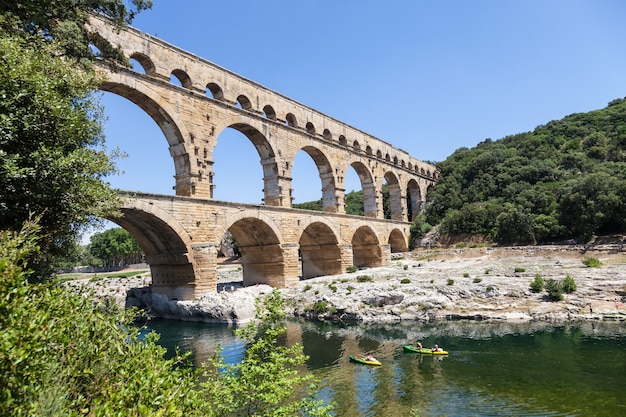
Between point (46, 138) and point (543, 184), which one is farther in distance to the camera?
point (543, 184)

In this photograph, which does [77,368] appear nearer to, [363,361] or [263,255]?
[363,361]

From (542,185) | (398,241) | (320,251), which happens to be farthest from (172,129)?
(542,185)

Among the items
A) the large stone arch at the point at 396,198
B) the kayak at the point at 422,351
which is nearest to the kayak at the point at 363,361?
the kayak at the point at 422,351

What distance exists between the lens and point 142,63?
21109mm

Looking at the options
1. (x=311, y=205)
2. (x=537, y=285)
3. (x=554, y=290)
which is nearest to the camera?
Result: (x=554, y=290)

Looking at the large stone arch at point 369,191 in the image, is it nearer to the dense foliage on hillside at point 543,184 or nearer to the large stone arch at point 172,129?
the dense foliage on hillside at point 543,184

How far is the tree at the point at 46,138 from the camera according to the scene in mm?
7297

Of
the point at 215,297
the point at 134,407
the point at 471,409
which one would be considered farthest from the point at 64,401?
the point at 215,297

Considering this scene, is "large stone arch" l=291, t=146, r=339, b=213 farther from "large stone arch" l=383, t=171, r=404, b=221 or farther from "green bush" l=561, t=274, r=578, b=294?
"green bush" l=561, t=274, r=578, b=294

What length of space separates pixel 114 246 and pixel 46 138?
2432 inches

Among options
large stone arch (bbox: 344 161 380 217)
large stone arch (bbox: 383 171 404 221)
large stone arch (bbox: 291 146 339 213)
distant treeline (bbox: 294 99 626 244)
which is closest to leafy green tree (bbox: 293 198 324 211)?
distant treeline (bbox: 294 99 626 244)

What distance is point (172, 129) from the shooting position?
2170 cm

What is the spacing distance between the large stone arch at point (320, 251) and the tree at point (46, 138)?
21672 mm

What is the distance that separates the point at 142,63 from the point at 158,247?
31.2 feet
